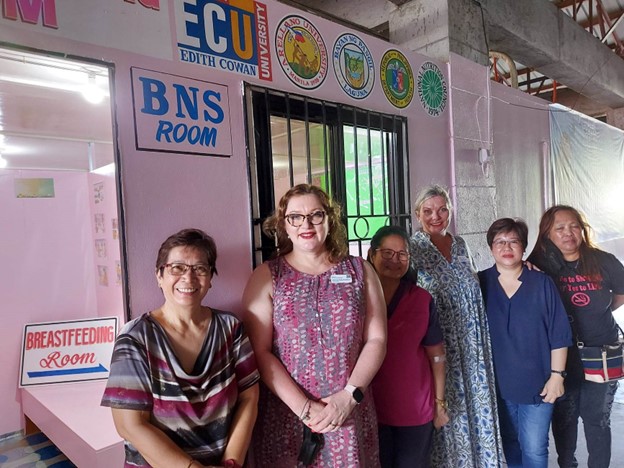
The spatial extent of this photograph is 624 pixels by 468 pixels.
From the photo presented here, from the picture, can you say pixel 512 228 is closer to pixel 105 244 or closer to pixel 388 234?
pixel 388 234

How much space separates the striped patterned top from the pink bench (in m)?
0.68

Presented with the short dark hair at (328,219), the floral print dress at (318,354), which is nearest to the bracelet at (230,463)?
the floral print dress at (318,354)

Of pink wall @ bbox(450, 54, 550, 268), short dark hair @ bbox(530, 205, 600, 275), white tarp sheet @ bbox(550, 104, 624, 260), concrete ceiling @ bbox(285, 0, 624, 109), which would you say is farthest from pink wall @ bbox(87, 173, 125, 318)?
white tarp sheet @ bbox(550, 104, 624, 260)

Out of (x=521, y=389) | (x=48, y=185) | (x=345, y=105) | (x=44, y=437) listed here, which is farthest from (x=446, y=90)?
(x=44, y=437)

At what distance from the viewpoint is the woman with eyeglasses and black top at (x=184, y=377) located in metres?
1.14

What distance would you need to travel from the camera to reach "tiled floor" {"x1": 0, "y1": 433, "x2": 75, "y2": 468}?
8.89 ft

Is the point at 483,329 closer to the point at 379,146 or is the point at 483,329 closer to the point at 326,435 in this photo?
the point at 326,435

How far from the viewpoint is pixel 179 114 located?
5.17 feet

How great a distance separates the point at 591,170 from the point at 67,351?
6.34 m

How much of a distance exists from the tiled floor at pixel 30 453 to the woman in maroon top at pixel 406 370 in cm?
225

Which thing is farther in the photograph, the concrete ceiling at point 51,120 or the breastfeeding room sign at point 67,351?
the breastfeeding room sign at point 67,351

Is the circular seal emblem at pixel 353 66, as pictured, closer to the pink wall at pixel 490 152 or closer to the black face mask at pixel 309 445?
the pink wall at pixel 490 152

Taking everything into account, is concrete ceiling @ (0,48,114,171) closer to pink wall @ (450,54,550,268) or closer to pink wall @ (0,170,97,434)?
pink wall @ (0,170,97,434)

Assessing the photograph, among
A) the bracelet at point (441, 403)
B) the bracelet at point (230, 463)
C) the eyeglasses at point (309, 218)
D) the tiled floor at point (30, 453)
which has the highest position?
the eyeglasses at point (309, 218)
